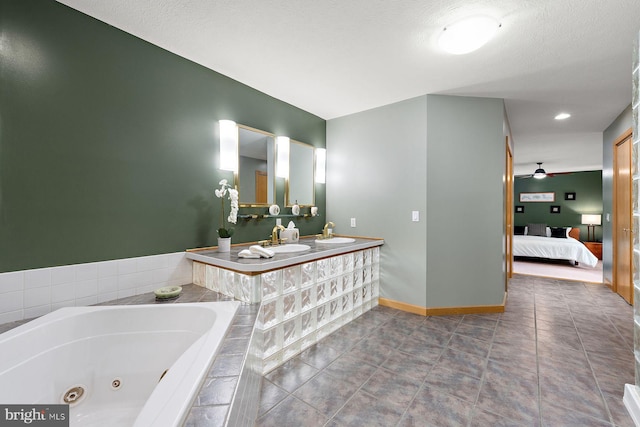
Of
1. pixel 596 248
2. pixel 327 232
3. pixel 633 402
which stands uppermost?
pixel 327 232

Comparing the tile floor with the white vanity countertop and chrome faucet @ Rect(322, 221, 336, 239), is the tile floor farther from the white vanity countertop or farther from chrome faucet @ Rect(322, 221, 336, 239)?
chrome faucet @ Rect(322, 221, 336, 239)

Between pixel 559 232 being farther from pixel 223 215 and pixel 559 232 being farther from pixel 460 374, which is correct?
pixel 223 215

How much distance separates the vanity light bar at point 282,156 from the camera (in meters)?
2.92

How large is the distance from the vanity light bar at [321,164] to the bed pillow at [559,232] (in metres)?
6.94

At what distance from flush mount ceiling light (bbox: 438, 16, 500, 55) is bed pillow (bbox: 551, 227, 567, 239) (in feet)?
24.1

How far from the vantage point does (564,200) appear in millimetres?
7496

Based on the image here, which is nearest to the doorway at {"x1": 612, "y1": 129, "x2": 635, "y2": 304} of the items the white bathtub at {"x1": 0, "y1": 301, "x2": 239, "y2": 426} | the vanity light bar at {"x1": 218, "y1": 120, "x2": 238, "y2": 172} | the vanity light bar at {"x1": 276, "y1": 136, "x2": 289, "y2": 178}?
the vanity light bar at {"x1": 276, "y1": 136, "x2": 289, "y2": 178}

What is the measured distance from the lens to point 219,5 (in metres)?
1.60

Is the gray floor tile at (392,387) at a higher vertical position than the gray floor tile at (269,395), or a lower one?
higher

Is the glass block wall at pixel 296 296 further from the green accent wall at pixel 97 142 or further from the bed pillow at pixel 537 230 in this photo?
the bed pillow at pixel 537 230

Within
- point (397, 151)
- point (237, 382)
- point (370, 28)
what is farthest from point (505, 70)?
point (237, 382)

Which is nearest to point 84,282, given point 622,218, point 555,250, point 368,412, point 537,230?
point 368,412

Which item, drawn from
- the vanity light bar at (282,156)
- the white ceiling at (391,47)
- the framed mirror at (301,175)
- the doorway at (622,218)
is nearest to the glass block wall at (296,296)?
the framed mirror at (301,175)

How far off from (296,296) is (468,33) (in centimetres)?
218
